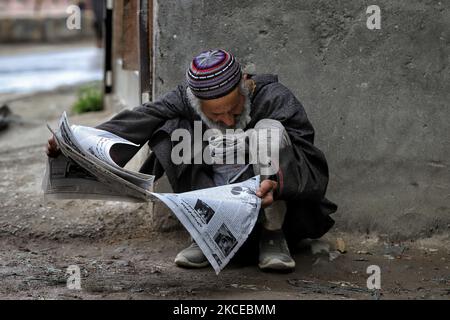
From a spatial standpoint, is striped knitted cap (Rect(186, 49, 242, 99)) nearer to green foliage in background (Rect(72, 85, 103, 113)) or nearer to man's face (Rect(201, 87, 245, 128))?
man's face (Rect(201, 87, 245, 128))

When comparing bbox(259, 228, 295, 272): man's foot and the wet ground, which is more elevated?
bbox(259, 228, 295, 272): man's foot

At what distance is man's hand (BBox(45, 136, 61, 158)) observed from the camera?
360 cm

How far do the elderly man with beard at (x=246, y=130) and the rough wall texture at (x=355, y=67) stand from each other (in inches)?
17.7

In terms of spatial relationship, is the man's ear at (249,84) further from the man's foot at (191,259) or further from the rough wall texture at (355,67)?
the man's foot at (191,259)

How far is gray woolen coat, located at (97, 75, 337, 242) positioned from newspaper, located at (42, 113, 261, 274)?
25 centimetres

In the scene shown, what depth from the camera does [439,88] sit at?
430cm

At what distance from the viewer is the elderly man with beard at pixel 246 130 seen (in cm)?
360

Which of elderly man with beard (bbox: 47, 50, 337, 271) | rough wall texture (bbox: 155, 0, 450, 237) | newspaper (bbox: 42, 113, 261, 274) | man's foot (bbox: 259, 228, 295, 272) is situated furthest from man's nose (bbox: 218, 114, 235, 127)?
rough wall texture (bbox: 155, 0, 450, 237)

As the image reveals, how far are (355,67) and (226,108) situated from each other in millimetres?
950

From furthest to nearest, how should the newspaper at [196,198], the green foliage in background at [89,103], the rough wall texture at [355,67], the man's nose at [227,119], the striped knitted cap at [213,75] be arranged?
the green foliage in background at [89,103], the rough wall texture at [355,67], the man's nose at [227,119], the striped knitted cap at [213,75], the newspaper at [196,198]

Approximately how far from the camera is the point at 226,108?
3668 millimetres

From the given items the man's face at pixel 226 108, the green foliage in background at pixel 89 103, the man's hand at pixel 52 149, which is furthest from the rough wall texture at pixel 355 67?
the green foliage in background at pixel 89 103
